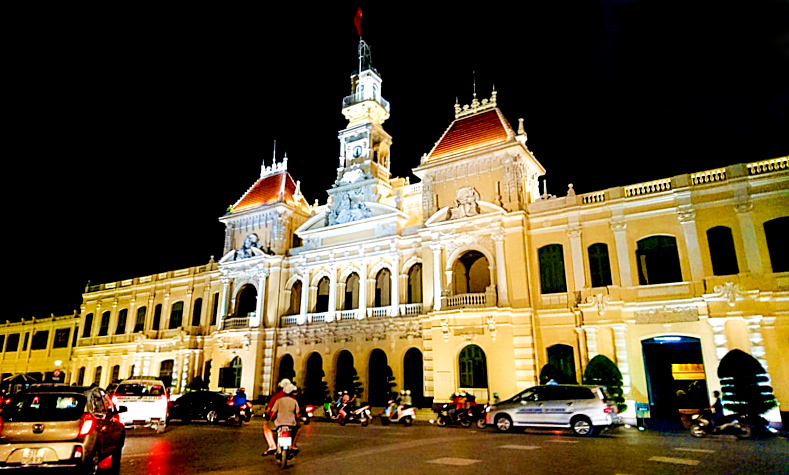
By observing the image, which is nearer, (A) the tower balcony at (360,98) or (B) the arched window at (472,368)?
(B) the arched window at (472,368)

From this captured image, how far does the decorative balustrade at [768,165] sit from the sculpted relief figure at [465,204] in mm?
11660

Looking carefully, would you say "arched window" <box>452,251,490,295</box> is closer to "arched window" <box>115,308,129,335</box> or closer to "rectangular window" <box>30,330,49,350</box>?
"arched window" <box>115,308,129,335</box>

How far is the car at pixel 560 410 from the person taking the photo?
599 inches

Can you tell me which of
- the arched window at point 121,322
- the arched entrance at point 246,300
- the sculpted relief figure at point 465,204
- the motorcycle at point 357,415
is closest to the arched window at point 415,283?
the sculpted relief figure at point 465,204

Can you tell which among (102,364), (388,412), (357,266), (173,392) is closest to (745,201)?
(388,412)

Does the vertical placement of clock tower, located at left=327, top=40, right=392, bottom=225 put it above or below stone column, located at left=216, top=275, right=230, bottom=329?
above

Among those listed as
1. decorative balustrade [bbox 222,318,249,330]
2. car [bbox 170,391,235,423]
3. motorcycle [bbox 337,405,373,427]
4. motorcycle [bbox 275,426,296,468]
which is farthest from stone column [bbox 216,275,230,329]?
motorcycle [bbox 275,426,296,468]

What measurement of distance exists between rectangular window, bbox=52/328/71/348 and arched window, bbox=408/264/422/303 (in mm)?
37369

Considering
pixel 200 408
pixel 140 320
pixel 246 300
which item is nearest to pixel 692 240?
pixel 200 408

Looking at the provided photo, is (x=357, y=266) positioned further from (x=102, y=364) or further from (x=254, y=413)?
(x=102, y=364)

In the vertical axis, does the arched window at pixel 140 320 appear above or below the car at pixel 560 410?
above

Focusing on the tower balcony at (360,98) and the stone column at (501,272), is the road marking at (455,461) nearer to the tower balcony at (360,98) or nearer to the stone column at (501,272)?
the stone column at (501,272)

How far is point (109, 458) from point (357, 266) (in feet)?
72.1

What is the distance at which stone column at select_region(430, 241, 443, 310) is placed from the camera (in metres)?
25.7
